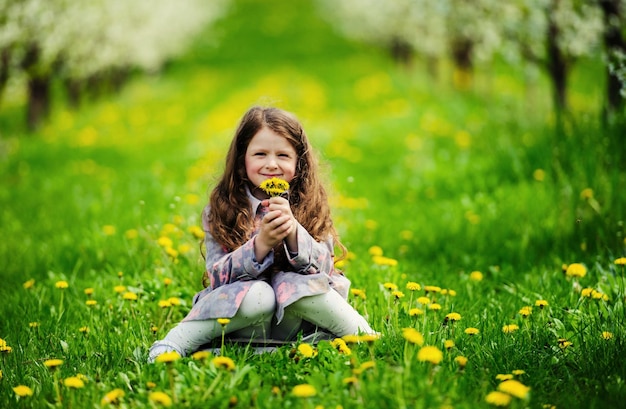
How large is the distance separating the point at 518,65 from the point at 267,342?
21.3 feet

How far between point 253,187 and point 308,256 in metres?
0.53

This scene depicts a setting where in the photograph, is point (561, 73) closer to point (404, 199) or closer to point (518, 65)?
point (518, 65)

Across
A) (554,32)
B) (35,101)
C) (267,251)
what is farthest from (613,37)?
(35,101)

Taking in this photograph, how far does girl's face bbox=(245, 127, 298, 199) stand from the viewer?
279 cm

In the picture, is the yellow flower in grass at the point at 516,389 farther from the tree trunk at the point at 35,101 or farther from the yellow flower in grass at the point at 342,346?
the tree trunk at the point at 35,101

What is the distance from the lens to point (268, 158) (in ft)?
9.20

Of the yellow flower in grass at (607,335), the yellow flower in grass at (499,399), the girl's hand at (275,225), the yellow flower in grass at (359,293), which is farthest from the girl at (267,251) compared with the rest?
the yellow flower in grass at (607,335)

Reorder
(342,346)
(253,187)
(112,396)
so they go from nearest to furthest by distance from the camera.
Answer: (112,396), (342,346), (253,187)

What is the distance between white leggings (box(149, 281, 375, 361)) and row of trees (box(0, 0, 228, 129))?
229 inches

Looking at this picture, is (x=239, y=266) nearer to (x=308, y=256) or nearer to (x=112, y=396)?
(x=308, y=256)

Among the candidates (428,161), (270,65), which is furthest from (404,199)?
(270,65)

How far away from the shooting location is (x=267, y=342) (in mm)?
2631

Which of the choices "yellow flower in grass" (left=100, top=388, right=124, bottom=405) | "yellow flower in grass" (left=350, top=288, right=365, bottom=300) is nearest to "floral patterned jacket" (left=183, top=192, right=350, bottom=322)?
"yellow flower in grass" (left=350, top=288, right=365, bottom=300)

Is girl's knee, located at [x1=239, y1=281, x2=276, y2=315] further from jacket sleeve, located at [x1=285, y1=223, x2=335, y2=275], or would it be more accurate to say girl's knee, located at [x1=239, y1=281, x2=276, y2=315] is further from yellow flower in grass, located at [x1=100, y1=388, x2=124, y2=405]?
yellow flower in grass, located at [x1=100, y1=388, x2=124, y2=405]
